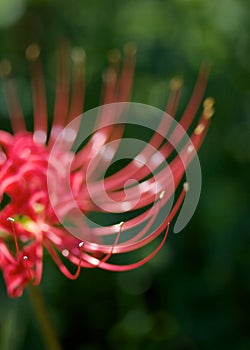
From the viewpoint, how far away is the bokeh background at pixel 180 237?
2.72m

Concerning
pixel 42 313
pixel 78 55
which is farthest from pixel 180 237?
pixel 42 313

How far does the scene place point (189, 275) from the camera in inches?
112

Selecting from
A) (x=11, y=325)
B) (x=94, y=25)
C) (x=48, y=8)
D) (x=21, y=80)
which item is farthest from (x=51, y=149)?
(x=48, y=8)

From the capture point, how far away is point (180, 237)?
9.46 feet

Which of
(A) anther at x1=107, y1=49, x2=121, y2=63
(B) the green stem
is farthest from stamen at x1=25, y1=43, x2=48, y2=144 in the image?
(B) the green stem

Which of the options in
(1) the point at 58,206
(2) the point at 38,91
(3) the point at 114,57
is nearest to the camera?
(1) the point at 58,206

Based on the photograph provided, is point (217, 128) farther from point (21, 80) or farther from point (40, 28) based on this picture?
point (40, 28)

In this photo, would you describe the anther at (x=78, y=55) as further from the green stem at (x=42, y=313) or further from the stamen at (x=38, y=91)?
the green stem at (x=42, y=313)

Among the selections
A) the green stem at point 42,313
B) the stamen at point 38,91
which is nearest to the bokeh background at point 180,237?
the stamen at point 38,91

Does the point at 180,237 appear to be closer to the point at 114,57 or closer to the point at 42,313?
the point at 114,57

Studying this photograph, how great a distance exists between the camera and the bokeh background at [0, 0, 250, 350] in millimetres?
2719

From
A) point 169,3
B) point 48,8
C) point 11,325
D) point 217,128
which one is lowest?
point 11,325

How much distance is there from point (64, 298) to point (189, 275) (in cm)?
52

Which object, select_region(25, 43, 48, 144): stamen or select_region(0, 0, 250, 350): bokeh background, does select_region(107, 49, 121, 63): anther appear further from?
select_region(25, 43, 48, 144): stamen
